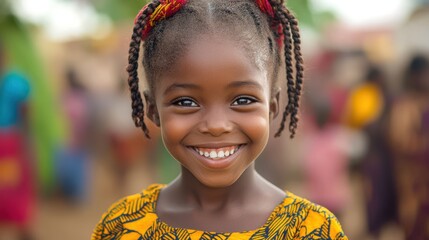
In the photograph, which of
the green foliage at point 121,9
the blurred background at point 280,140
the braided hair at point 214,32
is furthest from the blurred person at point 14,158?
the braided hair at point 214,32

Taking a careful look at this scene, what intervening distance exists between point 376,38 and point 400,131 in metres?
8.72

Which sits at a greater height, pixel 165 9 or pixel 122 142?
pixel 165 9

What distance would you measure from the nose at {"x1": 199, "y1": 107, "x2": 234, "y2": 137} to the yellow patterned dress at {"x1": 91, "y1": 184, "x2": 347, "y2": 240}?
0.32 metres

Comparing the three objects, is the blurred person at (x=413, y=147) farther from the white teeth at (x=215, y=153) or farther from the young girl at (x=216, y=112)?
the white teeth at (x=215, y=153)

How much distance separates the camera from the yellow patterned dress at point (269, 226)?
2189 millimetres

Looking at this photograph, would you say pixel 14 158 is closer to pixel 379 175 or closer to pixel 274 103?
pixel 379 175

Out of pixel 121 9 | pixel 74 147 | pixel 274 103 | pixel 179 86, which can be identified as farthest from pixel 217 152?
pixel 74 147

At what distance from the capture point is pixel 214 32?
7.16 feet

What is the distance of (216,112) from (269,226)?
39 cm

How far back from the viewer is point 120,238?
2355mm

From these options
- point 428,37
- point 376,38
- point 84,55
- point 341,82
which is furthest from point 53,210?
point 376,38

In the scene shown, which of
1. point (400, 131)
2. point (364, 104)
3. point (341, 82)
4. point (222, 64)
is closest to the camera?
point (222, 64)

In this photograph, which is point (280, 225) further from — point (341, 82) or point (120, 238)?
point (341, 82)

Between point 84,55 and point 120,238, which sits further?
point 84,55
